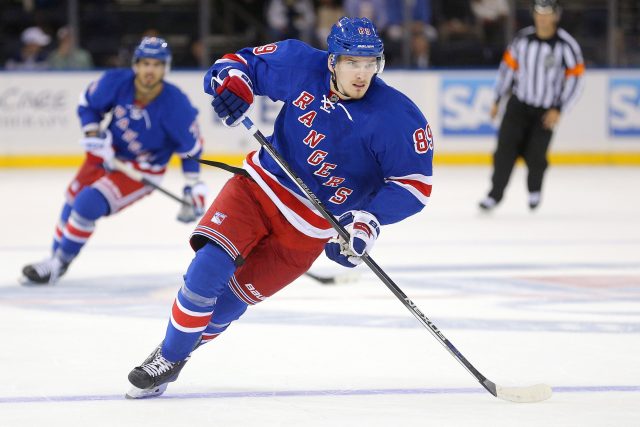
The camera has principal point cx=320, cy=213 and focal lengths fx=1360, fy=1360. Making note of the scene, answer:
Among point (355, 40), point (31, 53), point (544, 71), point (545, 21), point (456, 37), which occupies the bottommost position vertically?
point (456, 37)

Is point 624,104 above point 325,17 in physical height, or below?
below

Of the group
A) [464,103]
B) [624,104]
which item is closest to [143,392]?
[464,103]

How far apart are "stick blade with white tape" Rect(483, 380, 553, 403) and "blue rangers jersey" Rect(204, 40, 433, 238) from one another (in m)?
0.52

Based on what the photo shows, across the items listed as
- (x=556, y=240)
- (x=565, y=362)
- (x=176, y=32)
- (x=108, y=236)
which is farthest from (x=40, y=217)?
(x=565, y=362)

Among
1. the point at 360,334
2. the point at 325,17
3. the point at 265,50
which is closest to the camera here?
the point at 265,50

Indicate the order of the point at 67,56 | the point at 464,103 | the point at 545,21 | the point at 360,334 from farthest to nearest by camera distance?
the point at 464,103 → the point at 67,56 → the point at 545,21 → the point at 360,334

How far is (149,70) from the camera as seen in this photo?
5734 mm

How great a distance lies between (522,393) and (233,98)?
1093 mm

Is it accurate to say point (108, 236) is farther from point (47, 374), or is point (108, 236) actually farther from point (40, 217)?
point (47, 374)

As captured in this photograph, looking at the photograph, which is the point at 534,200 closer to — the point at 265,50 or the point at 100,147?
the point at 100,147

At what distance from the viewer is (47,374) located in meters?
3.90

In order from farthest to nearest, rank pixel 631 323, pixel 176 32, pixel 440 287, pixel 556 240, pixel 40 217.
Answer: pixel 176 32
pixel 40 217
pixel 556 240
pixel 440 287
pixel 631 323

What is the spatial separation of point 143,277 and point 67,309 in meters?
0.93

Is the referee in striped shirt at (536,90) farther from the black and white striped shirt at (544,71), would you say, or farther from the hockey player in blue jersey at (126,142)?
the hockey player in blue jersey at (126,142)
